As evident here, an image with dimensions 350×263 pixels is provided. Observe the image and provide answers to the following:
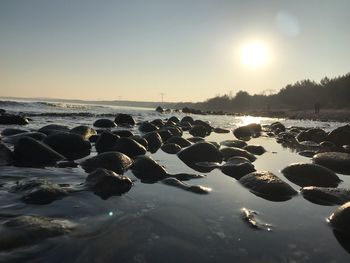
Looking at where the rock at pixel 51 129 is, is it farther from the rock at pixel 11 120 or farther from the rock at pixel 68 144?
the rock at pixel 11 120

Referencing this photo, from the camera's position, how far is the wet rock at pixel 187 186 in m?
6.14

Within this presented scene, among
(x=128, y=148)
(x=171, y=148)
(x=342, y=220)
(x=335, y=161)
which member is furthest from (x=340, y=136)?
(x=342, y=220)

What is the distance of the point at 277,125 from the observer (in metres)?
23.7

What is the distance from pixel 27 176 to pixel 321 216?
4773 mm

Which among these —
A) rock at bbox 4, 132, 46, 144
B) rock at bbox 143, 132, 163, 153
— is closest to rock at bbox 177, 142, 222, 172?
rock at bbox 143, 132, 163, 153

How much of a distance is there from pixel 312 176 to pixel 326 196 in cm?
160

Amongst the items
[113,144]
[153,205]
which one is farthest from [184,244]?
[113,144]

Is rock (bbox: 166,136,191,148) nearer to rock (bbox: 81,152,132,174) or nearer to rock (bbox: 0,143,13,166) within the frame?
rock (bbox: 81,152,132,174)

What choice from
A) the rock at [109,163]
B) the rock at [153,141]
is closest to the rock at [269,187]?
the rock at [109,163]

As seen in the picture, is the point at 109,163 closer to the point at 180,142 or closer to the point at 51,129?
the point at 180,142

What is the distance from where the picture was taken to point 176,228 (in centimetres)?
429

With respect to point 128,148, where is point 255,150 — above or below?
below

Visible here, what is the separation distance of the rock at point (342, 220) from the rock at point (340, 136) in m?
11.3

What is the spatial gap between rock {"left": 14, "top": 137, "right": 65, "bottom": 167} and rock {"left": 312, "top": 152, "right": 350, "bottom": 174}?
6.35 m
